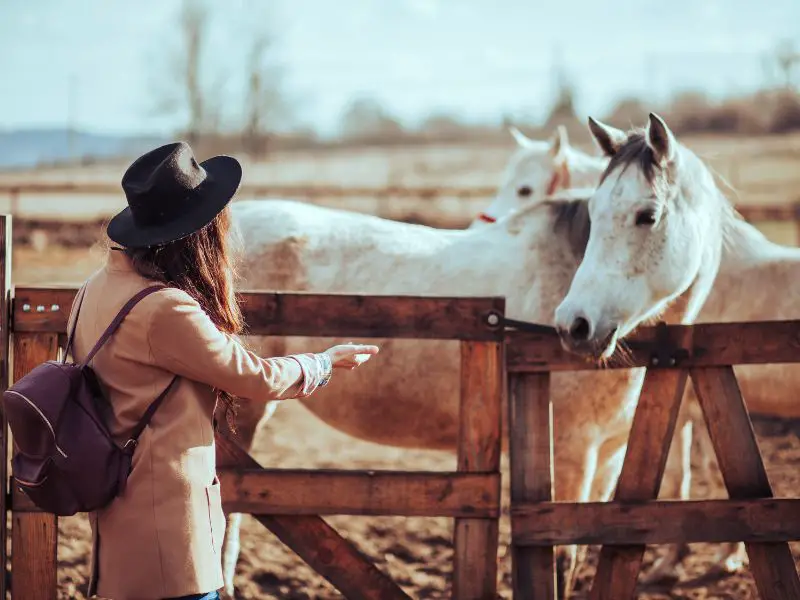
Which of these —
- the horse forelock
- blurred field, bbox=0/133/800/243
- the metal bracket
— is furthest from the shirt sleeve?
blurred field, bbox=0/133/800/243

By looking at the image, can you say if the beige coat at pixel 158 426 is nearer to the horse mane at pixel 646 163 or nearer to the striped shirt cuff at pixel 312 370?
the striped shirt cuff at pixel 312 370

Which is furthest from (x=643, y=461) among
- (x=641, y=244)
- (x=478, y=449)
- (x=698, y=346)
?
(x=641, y=244)

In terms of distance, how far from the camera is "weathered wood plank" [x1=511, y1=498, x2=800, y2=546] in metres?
3.26

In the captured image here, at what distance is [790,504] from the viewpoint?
3256 millimetres

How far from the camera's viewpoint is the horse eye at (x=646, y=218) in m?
3.49

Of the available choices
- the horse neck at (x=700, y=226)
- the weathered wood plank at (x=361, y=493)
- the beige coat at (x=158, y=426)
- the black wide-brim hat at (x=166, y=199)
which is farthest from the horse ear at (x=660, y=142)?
the beige coat at (x=158, y=426)

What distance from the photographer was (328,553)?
3.37m

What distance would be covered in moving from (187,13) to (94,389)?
4765cm

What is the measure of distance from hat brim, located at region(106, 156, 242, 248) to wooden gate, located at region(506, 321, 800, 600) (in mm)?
1450

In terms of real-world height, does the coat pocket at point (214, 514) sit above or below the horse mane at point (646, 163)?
below

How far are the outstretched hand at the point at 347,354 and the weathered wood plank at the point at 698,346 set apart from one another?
2.91ft

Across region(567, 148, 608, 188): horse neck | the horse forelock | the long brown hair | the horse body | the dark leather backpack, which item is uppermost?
region(567, 148, 608, 188): horse neck

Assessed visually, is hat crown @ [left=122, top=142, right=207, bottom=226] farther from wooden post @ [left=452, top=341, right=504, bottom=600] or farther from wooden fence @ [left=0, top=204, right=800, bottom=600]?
wooden post @ [left=452, top=341, right=504, bottom=600]

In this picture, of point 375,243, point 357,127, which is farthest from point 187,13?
point 375,243
